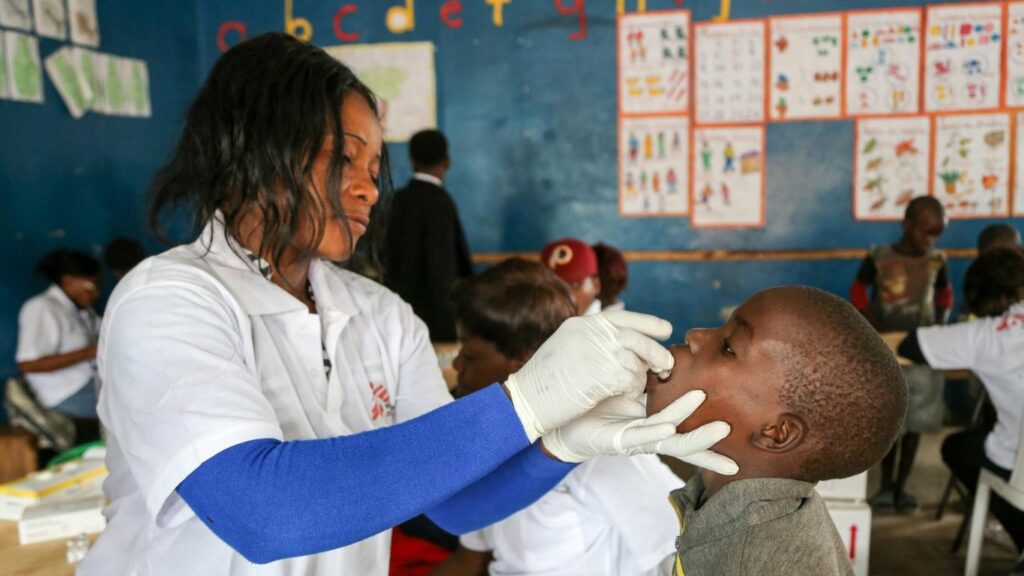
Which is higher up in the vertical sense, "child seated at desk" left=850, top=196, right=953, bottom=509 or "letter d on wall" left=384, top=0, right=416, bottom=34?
"letter d on wall" left=384, top=0, right=416, bottom=34

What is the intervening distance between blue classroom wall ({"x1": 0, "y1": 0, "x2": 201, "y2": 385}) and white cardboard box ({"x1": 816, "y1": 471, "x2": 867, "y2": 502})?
3435 mm

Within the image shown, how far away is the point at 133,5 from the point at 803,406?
15.1 ft

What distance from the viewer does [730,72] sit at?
4484mm

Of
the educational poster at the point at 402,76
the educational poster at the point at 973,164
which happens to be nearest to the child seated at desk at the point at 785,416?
the educational poster at the point at 973,164

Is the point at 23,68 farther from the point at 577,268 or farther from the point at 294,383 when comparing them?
the point at 294,383

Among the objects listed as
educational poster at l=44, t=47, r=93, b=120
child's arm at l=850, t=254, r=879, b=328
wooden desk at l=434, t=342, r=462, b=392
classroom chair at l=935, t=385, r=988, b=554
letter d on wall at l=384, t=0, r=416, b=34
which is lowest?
classroom chair at l=935, t=385, r=988, b=554

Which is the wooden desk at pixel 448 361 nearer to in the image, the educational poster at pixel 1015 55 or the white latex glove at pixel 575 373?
the white latex glove at pixel 575 373

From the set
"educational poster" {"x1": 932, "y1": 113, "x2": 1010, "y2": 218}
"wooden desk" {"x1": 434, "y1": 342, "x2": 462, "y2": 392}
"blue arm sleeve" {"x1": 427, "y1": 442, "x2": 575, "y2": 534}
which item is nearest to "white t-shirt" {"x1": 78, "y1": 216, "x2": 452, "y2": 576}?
"blue arm sleeve" {"x1": 427, "y1": 442, "x2": 575, "y2": 534}

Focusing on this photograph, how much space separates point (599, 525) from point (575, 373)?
0.73 meters

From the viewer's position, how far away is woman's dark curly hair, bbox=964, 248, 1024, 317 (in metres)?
2.59

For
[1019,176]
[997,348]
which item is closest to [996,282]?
[997,348]

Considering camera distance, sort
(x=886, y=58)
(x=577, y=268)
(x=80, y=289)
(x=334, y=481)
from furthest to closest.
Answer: (x=886, y=58)
(x=80, y=289)
(x=577, y=268)
(x=334, y=481)

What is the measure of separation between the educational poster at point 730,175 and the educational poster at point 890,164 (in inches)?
21.3

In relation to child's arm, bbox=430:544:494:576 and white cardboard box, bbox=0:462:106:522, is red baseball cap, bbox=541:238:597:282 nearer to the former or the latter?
child's arm, bbox=430:544:494:576
